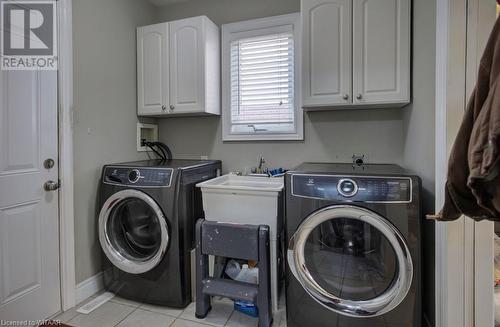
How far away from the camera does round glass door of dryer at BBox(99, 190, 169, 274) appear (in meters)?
1.82

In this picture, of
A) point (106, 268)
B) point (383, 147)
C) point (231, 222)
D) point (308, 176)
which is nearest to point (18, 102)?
point (106, 268)

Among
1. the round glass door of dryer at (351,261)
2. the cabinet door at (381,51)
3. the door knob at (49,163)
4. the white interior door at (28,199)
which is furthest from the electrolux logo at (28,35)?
the cabinet door at (381,51)

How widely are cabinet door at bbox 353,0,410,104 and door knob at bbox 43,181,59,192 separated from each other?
2.17 m

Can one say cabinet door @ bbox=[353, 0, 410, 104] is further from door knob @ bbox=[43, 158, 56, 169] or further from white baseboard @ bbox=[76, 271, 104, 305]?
white baseboard @ bbox=[76, 271, 104, 305]

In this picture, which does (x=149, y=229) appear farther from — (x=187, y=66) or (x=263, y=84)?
(x=263, y=84)

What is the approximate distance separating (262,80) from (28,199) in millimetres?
1947

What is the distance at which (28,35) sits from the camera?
1.64m

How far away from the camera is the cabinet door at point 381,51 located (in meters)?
1.74

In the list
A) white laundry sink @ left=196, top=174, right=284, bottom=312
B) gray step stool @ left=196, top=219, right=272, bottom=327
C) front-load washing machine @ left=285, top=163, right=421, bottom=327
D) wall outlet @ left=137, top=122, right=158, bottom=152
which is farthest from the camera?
wall outlet @ left=137, top=122, right=158, bottom=152

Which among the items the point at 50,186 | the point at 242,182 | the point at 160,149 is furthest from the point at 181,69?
the point at 50,186

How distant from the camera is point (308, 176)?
1489 mm

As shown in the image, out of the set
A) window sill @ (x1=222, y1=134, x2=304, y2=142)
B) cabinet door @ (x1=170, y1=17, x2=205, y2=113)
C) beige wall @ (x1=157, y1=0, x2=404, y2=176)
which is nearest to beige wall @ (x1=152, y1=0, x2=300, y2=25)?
beige wall @ (x1=157, y1=0, x2=404, y2=176)

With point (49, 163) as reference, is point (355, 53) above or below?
above

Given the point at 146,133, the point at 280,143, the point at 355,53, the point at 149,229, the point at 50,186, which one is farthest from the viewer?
the point at 146,133
